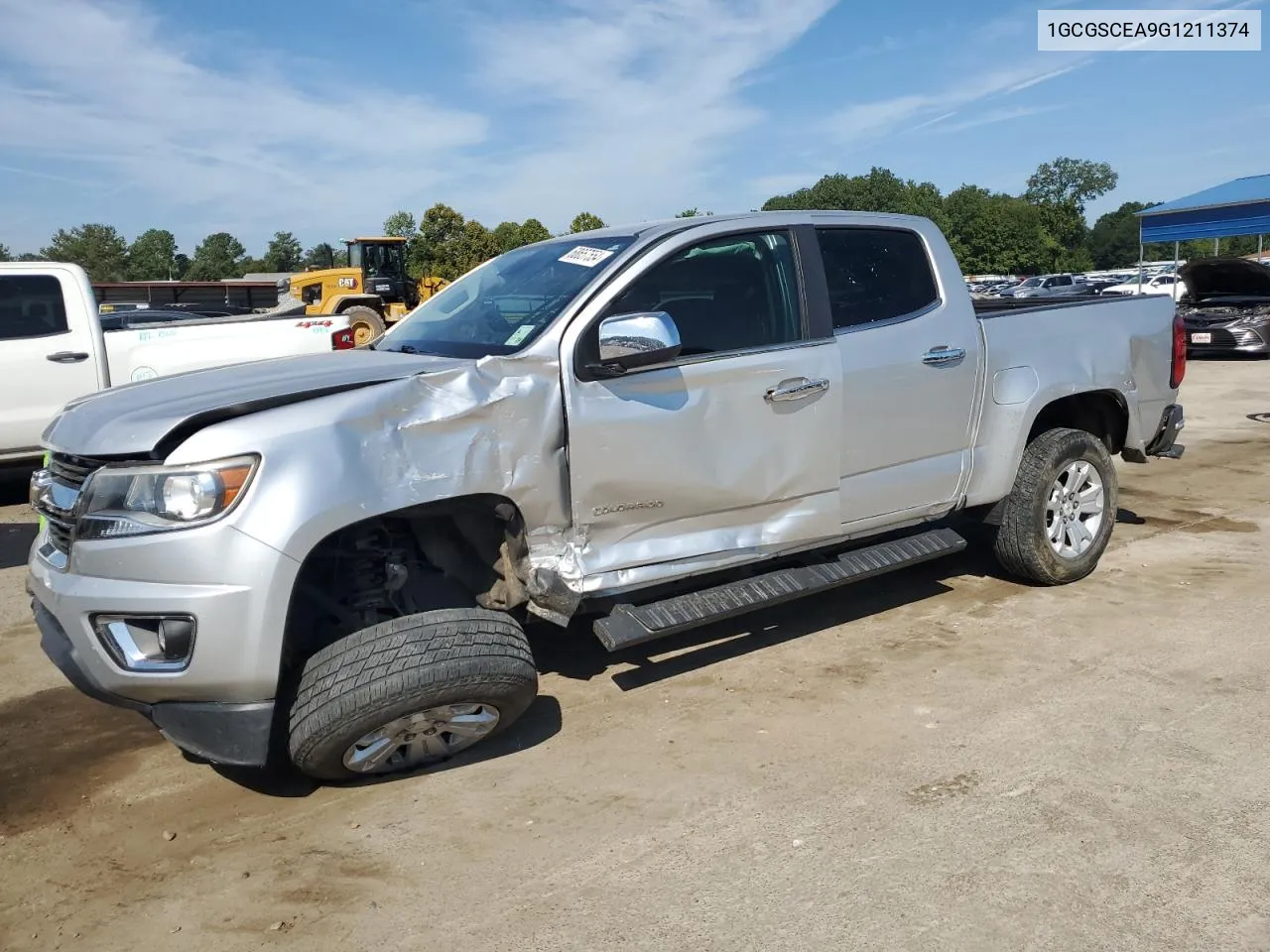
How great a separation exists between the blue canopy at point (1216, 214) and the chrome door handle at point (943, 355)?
22.6 metres

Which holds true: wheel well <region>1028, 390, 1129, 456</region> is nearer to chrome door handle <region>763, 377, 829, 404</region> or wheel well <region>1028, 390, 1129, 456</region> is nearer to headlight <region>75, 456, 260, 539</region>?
chrome door handle <region>763, 377, 829, 404</region>

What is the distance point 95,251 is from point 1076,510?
75.1m

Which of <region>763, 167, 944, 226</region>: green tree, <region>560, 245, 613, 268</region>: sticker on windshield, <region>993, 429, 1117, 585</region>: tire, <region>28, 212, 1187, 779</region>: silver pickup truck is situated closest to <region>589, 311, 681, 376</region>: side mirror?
<region>28, 212, 1187, 779</region>: silver pickup truck

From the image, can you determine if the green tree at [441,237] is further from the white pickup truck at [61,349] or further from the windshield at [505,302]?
the windshield at [505,302]

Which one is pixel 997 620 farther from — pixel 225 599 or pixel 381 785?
pixel 225 599

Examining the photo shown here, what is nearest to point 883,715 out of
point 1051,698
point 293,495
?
point 1051,698

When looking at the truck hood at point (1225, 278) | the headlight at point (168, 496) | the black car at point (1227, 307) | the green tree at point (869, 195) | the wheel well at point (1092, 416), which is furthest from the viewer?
the green tree at point (869, 195)

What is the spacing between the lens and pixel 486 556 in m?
3.64

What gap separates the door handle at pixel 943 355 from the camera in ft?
14.7

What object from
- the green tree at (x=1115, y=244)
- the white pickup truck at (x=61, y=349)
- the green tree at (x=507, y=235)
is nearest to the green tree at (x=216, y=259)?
the green tree at (x=507, y=235)

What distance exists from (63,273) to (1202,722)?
8157 mm

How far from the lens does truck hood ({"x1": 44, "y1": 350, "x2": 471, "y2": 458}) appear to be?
9.79 ft

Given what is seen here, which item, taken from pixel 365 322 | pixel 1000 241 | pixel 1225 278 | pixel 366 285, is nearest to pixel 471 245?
pixel 366 285

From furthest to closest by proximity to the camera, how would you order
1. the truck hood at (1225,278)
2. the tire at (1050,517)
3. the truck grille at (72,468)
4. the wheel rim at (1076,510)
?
the truck hood at (1225,278), the wheel rim at (1076,510), the tire at (1050,517), the truck grille at (72,468)
